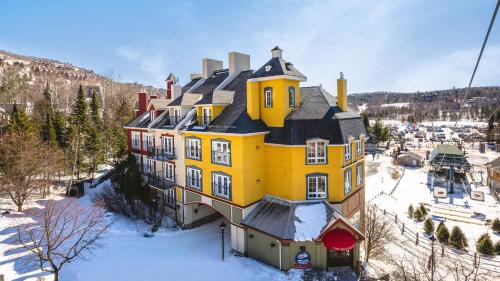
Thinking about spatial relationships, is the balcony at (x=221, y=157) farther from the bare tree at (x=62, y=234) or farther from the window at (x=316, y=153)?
the bare tree at (x=62, y=234)

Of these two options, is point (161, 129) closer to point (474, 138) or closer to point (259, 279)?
point (259, 279)

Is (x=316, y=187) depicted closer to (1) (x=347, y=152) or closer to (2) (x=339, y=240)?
(1) (x=347, y=152)

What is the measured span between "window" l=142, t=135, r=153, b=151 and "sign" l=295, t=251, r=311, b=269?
18.3m

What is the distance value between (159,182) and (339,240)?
1743 cm

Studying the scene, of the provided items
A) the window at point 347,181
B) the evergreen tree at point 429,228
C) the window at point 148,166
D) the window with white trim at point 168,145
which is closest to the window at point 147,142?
the window at point 148,166

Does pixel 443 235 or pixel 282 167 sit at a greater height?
pixel 282 167

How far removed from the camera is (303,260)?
18844 mm

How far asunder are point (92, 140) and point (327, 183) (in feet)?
112

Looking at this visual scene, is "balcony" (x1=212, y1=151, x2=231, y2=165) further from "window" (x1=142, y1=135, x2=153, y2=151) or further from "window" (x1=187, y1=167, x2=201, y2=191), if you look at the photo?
"window" (x1=142, y1=135, x2=153, y2=151)

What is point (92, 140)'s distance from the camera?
3953cm

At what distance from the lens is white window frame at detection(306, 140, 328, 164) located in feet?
66.7

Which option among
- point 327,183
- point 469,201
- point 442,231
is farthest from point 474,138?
point 327,183

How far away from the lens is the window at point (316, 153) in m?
20.4

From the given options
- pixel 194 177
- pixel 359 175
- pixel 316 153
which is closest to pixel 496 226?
pixel 359 175
